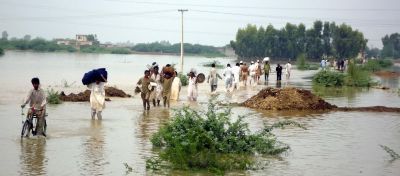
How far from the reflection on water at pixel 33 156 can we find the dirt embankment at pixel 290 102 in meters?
9.77

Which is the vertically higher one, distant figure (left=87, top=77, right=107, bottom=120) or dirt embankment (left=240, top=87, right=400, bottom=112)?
distant figure (left=87, top=77, right=107, bottom=120)

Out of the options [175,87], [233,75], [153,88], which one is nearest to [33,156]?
[153,88]

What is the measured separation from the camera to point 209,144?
1080cm

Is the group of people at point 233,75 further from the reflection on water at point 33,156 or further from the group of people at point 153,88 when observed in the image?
the reflection on water at point 33,156

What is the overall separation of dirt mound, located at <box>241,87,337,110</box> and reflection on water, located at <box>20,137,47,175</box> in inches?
384

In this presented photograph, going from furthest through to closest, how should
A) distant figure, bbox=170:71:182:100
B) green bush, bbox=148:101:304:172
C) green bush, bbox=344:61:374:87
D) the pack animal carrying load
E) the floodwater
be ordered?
green bush, bbox=344:61:374:87
distant figure, bbox=170:71:182:100
the pack animal carrying load
the floodwater
green bush, bbox=148:101:304:172

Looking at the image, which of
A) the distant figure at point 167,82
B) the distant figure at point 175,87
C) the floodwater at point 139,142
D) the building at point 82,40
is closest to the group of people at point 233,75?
the distant figure at point 175,87

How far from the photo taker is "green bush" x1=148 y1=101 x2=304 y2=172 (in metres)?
10.4

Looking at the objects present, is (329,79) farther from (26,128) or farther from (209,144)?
(209,144)

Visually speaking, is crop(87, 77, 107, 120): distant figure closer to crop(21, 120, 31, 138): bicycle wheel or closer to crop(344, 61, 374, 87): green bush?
crop(21, 120, 31, 138): bicycle wheel

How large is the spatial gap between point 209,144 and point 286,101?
10.9 meters

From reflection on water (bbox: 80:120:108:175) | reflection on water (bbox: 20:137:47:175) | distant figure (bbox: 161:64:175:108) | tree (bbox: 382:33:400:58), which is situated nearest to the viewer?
reflection on water (bbox: 20:137:47:175)

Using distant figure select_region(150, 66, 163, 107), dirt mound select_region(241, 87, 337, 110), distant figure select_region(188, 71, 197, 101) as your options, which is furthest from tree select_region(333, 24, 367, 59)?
distant figure select_region(150, 66, 163, 107)

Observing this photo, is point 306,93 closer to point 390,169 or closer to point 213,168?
point 390,169
